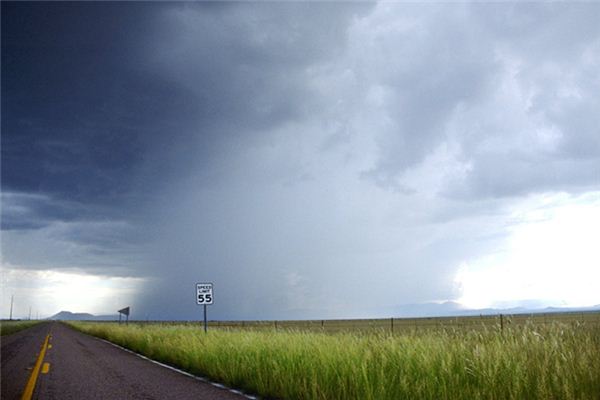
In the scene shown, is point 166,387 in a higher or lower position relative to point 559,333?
lower

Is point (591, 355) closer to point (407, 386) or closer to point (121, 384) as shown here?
point (407, 386)

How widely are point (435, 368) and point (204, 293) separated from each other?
1772 centimetres

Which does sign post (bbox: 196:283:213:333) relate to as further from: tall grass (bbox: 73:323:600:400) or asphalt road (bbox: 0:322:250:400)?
tall grass (bbox: 73:323:600:400)

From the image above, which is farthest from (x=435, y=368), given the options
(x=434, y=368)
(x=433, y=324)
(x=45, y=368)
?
(x=433, y=324)

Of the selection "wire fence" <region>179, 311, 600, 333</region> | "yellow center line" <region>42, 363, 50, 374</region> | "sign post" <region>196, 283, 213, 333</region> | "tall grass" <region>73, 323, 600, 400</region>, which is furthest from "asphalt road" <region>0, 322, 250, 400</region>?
"sign post" <region>196, 283, 213, 333</region>

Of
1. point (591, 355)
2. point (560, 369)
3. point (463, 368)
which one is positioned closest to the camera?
point (560, 369)

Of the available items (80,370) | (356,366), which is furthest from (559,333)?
(80,370)

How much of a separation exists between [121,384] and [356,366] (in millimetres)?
5244

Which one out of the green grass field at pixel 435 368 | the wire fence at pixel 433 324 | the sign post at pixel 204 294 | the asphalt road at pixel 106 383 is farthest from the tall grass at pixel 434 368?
the sign post at pixel 204 294

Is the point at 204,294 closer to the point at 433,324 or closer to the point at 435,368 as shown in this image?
the point at 435,368

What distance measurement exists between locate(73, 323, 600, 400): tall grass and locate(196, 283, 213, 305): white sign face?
1168cm

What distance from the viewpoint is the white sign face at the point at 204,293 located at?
23.6 metres

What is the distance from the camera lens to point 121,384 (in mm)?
10039

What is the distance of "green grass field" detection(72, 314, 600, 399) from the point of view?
639 cm
